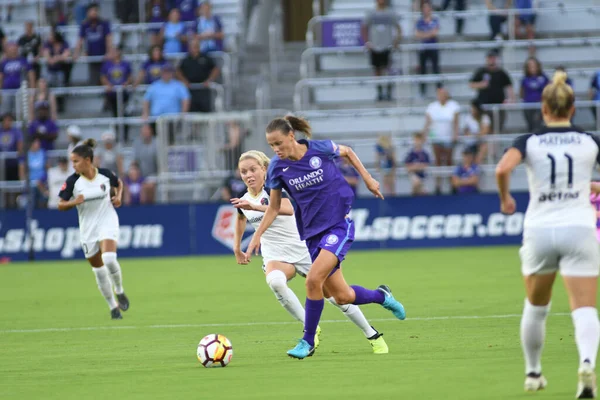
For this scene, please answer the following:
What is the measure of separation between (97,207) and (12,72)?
15.4 meters

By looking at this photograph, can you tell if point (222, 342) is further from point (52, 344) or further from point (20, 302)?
point (20, 302)

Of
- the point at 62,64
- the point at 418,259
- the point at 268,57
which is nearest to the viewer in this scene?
the point at 418,259

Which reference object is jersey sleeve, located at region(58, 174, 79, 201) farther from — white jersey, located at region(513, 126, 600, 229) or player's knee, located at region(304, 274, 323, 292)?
white jersey, located at region(513, 126, 600, 229)

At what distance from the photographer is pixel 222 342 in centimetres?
991

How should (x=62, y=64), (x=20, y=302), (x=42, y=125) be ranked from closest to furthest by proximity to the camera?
(x=20, y=302) → (x=42, y=125) → (x=62, y=64)

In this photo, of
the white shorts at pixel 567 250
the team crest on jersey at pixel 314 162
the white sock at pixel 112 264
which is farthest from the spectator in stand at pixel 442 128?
the white shorts at pixel 567 250

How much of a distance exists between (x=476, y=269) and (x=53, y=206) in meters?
10.7

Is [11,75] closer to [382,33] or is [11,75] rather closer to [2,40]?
[2,40]

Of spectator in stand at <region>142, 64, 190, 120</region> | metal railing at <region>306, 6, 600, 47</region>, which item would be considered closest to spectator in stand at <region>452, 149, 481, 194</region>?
metal railing at <region>306, 6, 600, 47</region>

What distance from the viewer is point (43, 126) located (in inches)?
1097

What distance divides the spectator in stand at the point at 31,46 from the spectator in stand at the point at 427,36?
32.0ft

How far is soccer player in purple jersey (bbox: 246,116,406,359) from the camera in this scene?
10.0m

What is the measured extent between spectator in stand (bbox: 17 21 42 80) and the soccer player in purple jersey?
64.7 feet

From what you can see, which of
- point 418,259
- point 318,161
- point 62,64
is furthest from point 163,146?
point 318,161
